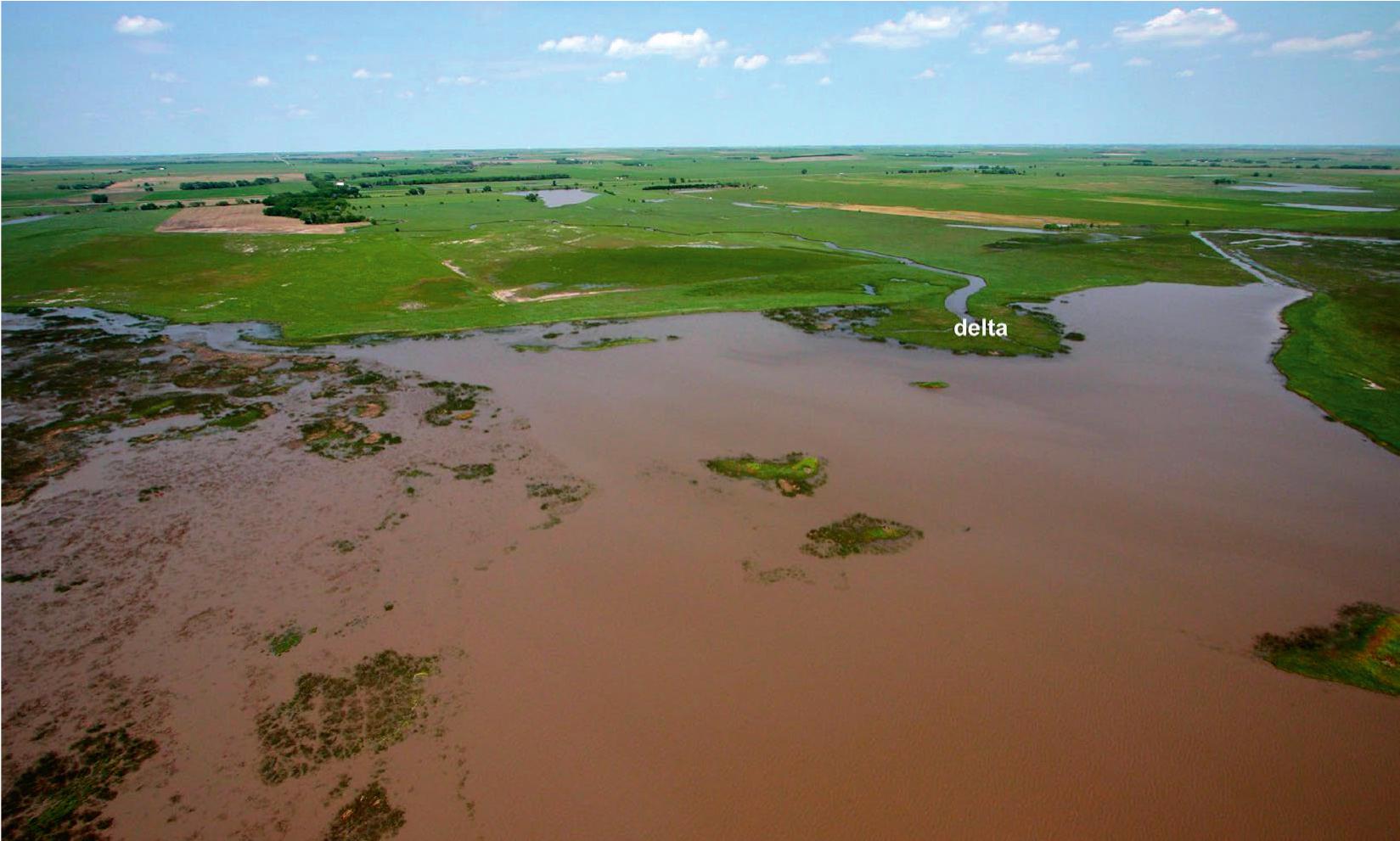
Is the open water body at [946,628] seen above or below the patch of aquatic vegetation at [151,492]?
below

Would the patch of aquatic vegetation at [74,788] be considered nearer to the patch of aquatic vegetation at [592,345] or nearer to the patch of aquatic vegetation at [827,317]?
the patch of aquatic vegetation at [592,345]

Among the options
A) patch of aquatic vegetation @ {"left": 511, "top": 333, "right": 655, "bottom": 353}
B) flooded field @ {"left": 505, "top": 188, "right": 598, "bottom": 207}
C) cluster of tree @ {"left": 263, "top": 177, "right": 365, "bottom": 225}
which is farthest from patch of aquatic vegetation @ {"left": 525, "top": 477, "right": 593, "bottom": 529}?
flooded field @ {"left": 505, "top": 188, "right": 598, "bottom": 207}

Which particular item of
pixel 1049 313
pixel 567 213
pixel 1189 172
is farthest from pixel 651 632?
pixel 1189 172

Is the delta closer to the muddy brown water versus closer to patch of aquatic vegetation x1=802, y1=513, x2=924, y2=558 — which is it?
the muddy brown water

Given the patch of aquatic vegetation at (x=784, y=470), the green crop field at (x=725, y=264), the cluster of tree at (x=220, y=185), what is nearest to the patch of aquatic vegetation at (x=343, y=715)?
the patch of aquatic vegetation at (x=784, y=470)

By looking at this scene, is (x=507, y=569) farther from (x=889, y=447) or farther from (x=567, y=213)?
(x=567, y=213)

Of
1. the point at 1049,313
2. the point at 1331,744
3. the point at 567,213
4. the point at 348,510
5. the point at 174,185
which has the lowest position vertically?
the point at 1331,744
